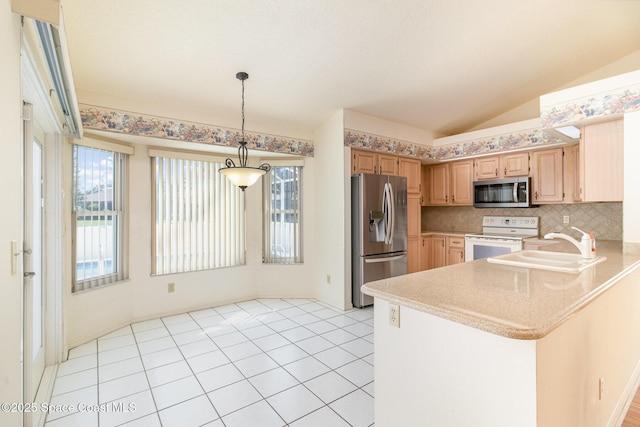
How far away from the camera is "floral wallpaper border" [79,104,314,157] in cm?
304

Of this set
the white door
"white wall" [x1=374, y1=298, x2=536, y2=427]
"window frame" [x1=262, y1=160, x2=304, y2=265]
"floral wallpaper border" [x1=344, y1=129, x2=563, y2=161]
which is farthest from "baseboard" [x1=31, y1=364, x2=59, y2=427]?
"floral wallpaper border" [x1=344, y1=129, x2=563, y2=161]

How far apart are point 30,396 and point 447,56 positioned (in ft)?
14.1

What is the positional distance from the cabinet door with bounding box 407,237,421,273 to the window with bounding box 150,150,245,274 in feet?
8.81

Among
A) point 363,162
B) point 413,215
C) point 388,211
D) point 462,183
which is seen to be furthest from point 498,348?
point 462,183

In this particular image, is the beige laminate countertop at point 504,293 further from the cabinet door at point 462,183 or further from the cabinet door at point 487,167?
the cabinet door at point 462,183

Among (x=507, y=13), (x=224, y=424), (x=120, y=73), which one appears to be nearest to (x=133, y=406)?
(x=224, y=424)

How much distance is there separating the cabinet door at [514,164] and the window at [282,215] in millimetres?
3209

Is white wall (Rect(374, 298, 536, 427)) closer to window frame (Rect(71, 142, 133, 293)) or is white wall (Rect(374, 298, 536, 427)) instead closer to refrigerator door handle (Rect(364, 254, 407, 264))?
refrigerator door handle (Rect(364, 254, 407, 264))

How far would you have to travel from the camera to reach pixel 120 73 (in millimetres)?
2783

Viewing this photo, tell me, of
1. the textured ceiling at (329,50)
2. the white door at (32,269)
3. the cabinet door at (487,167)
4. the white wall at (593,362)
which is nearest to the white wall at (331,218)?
the textured ceiling at (329,50)

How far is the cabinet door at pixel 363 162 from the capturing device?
13.2 ft

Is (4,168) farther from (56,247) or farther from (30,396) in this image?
(56,247)

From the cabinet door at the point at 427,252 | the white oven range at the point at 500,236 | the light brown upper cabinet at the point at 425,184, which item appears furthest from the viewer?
the light brown upper cabinet at the point at 425,184

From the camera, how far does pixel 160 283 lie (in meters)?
3.72
